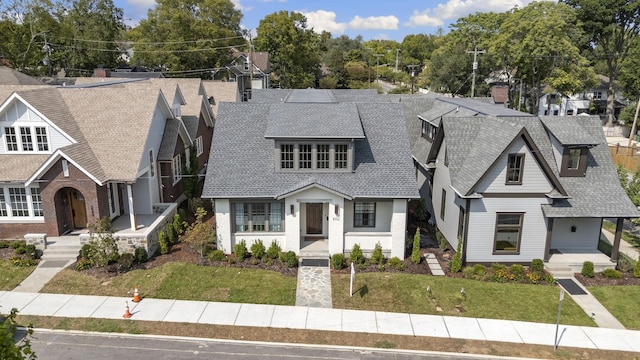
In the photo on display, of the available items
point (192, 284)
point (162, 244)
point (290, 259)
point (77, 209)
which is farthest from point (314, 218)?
point (77, 209)

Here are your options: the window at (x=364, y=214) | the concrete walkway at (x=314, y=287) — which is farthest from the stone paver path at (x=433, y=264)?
the concrete walkway at (x=314, y=287)

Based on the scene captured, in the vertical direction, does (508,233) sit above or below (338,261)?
above

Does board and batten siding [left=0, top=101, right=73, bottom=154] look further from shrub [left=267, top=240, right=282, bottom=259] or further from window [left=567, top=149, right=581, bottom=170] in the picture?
window [left=567, top=149, right=581, bottom=170]

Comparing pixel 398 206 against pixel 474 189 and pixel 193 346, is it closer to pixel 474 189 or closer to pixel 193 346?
pixel 474 189

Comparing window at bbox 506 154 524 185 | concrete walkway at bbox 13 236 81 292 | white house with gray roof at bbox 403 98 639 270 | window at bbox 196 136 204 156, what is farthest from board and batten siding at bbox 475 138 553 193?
window at bbox 196 136 204 156

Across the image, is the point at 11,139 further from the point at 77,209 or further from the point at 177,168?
the point at 177,168

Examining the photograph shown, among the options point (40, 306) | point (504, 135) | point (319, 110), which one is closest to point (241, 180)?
point (319, 110)
